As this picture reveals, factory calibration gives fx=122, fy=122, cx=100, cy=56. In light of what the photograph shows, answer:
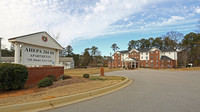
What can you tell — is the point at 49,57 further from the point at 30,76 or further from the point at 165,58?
the point at 165,58

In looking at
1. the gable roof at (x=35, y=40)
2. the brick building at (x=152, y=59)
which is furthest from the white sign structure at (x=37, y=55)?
the brick building at (x=152, y=59)

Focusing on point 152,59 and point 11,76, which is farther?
point 152,59

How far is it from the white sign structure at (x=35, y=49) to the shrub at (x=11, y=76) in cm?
218

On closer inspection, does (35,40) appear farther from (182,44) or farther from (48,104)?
(182,44)

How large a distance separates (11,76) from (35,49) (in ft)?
12.0

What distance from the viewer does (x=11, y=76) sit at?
19.9 feet

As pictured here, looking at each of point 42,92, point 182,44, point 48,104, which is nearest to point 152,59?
point 182,44

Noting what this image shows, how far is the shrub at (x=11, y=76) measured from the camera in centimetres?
580

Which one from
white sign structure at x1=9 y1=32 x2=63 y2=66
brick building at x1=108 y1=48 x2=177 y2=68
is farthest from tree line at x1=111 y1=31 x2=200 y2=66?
white sign structure at x1=9 y1=32 x2=63 y2=66

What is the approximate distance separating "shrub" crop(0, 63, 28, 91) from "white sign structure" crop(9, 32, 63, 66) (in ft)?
7.14

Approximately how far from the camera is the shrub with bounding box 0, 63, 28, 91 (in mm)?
5800

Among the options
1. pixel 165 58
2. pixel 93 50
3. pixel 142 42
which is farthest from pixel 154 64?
pixel 93 50

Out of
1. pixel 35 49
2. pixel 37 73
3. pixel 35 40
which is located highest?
pixel 35 40

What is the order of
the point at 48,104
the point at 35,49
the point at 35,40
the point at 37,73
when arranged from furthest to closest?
the point at 35,49, the point at 35,40, the point at 37,73, the point at 48,104
